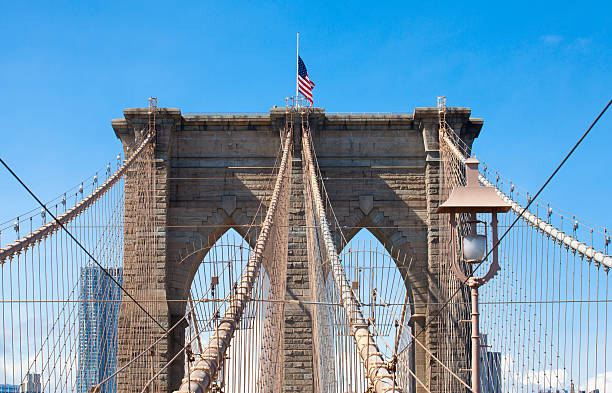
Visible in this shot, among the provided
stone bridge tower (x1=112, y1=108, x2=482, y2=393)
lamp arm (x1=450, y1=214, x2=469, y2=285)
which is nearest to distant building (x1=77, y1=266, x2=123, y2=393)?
stone bridge tower (x1=112, y1=108, x2=482, y2=393)

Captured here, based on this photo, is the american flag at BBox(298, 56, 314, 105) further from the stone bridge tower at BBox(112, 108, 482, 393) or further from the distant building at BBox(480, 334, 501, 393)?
the distant building at BBox(480, 334, 501, 393)

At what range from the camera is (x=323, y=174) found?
78.8 feet

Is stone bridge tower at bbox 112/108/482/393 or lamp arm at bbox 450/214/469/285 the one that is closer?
lamp arm at bbox 450/214/469/285

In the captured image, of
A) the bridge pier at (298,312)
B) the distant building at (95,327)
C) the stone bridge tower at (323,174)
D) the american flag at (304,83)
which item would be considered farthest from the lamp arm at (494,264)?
the american flag at (304,83)

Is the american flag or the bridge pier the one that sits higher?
the american flag

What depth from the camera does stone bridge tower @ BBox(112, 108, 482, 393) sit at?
77.2ft

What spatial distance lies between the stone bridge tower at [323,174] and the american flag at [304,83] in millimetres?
755

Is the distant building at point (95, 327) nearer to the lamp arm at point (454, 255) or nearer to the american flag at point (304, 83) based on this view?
the lamp arm at point (454, 255)

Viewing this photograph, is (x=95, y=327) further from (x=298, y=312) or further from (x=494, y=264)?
(x=494, y=264)

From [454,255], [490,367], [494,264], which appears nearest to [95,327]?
[490,367]

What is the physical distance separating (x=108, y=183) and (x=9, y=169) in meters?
13.5

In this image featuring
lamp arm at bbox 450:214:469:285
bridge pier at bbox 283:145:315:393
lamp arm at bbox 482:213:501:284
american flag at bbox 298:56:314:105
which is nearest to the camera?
lamp arm at bbox 482:213:501:284

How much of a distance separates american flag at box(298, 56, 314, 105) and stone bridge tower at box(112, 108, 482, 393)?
0.76 meters

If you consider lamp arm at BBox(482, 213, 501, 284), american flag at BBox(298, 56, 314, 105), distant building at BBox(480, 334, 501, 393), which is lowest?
distant building at BBox(480, 334, 501, 393)
